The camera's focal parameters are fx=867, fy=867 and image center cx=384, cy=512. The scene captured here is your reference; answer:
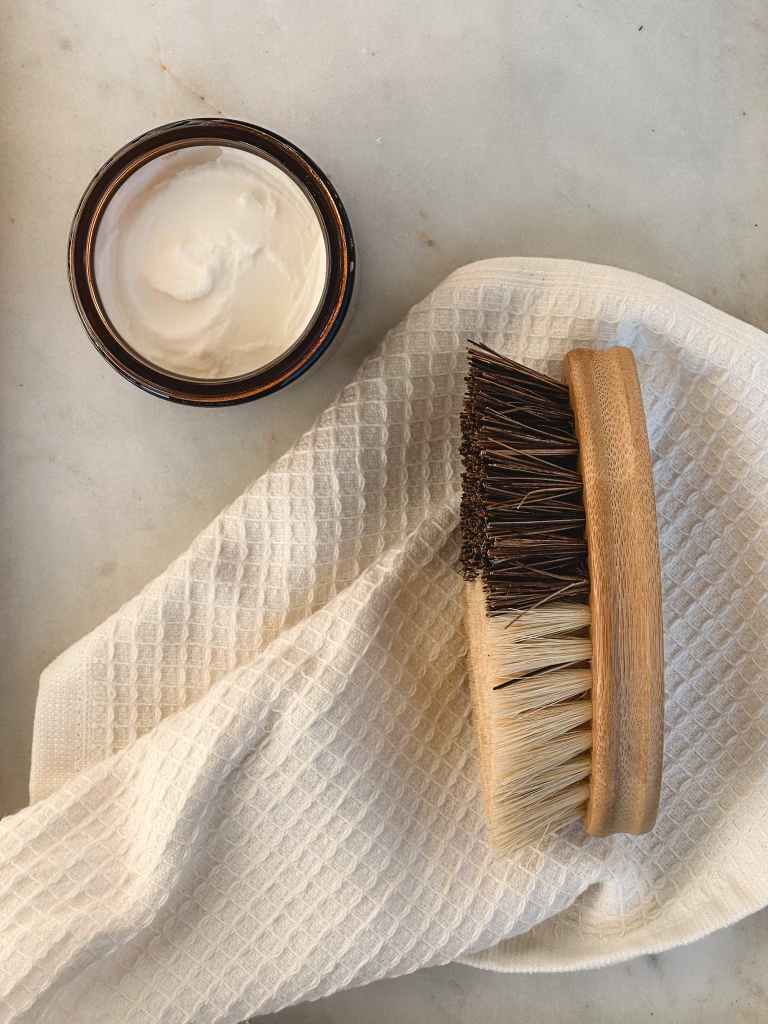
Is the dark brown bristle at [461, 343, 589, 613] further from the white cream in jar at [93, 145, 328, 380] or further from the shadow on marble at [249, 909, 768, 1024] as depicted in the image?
the shadow on marble at [249, 909, 768, 1024]

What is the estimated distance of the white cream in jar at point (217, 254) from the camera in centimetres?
59

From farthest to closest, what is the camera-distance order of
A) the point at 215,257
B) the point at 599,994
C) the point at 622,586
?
the point at 599,994, the point at 215,257, the point at 622,586

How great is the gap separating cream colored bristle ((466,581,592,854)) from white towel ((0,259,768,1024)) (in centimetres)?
10

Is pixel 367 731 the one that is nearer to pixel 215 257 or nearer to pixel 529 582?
pixel 529 582

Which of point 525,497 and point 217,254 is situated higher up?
point 217,254

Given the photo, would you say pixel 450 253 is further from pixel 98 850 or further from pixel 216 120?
pixel 98 850

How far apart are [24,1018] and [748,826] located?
540 mm

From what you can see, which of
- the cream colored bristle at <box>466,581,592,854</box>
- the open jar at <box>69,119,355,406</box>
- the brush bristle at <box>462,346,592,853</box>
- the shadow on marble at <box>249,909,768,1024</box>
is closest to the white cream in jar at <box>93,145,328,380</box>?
the open jar at <box>69,119,355,406</box>

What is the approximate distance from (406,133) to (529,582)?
38cm

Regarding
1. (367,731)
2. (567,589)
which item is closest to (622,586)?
(567,589)

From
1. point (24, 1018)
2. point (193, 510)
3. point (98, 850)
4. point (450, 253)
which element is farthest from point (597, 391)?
point (24, 1018)

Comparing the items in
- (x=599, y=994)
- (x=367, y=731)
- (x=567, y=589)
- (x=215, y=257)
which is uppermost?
(x=215, y=257)

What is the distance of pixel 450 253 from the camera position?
26.7 inches

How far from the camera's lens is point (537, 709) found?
54cm
